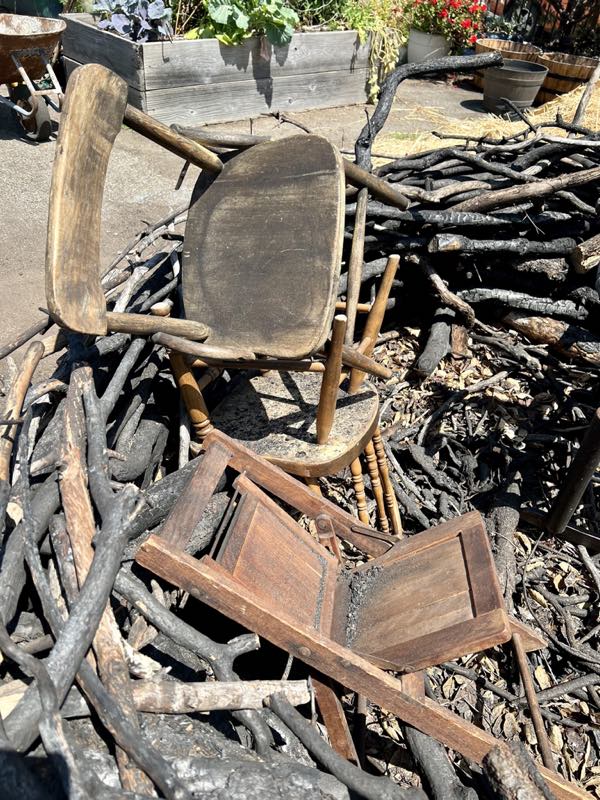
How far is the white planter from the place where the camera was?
8867 millimetres

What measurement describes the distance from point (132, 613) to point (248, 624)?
310 mm

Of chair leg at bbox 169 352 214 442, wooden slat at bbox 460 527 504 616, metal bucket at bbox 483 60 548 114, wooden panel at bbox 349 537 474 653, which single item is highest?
metal bucket at bbox 483 60 548 114

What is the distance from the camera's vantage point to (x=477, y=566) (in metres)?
1.95

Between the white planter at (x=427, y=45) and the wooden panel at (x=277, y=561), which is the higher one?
the white planter at (x=427, y=45)

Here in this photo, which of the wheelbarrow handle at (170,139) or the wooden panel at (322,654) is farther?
the wheelbarrow handle at (170,139)

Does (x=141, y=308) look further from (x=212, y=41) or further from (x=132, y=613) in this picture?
(x=212, y=41)

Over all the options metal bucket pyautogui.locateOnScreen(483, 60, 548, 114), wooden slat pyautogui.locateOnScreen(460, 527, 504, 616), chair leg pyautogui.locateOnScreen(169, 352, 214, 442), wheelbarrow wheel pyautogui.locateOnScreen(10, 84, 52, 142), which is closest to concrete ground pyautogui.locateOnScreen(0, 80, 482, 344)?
wheelbarrow wheel pyautogui.locateOnScreen(10, 84, 52, 142)

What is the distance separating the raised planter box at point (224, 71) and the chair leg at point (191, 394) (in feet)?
16.7

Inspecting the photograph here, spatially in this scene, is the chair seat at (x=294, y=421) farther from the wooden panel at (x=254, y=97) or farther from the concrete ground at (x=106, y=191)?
the wooden panel at (x=254, y=97)

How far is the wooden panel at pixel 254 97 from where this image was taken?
21.2ft

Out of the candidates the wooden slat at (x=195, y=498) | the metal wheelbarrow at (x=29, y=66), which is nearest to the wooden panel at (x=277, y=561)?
the wooden slat at (x=195, y=498)

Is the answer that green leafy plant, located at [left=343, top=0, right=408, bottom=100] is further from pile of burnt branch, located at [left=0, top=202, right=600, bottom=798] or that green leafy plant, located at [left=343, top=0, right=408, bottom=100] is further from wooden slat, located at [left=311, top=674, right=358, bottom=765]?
wooden slat, located at [left=311, top=674, right=358, bottom=765]

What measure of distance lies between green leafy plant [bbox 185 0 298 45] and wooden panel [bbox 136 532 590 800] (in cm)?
630

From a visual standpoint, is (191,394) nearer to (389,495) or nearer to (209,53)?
(389,495)
